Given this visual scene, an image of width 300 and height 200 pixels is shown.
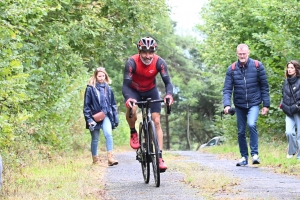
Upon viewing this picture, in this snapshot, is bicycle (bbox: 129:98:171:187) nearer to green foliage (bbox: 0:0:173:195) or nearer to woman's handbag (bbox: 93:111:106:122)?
green foliage (bbox: 0:0:173:195)

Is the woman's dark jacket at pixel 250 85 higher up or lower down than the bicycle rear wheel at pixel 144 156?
higher up

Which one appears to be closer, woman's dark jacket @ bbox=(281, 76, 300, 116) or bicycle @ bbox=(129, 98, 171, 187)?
bicycle @ bbox=(129, 98, 171, 187)

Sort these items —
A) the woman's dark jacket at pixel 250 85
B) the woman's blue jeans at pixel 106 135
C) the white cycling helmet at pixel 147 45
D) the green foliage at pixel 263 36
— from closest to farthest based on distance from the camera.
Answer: the white cycling helmet at pixel 147 45 < the woman's dark jacket at pixel 250 85 < the woman's blue jeans at pixel 106 135 < the green foliage at pixel 263 36

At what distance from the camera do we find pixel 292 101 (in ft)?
39.3

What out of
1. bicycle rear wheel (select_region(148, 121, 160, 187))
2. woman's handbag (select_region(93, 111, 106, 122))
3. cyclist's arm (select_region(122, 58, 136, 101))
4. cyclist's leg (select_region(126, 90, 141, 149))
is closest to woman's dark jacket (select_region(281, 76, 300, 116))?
woman's handbag (select_region(93, 111, 106, 122))

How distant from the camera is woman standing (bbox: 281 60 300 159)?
11.9 metres

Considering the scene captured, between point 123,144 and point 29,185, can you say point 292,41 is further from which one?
point 123,144

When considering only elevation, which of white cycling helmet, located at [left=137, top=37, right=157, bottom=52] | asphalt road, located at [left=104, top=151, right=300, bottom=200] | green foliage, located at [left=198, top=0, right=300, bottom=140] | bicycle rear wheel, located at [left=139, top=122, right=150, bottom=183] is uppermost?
green foliage, located at [left=198, top=0, right=300, bottom=140]

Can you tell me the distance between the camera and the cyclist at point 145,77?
8414mm

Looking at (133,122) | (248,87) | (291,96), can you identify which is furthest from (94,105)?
(291,96)

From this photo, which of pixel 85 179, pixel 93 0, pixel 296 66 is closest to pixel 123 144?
pixel 93 0

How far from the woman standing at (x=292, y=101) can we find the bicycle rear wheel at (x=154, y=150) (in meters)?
4.53

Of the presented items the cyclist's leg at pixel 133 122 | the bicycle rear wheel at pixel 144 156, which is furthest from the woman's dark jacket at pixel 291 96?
the bicycle rear wheel at pixel 144 156

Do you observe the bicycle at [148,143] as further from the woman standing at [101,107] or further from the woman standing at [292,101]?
the woman standing at [292,101]
